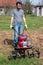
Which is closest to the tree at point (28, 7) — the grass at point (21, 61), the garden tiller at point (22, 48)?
the garden tiller at point (22, 48)

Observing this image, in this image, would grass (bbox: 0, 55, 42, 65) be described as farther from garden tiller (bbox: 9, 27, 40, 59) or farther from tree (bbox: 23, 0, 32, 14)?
tree (bbox: 23, 0, 32, 14)

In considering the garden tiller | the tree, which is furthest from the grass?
the tree

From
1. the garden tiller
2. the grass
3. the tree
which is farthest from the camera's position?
the tree

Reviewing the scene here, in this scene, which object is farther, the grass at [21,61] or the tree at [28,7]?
the tree at [28,7]

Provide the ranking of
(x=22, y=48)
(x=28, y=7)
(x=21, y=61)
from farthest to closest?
(x=28, y=7), (x=22, y=48), (x=21, y=61)

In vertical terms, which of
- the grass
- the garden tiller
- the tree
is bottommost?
the tree

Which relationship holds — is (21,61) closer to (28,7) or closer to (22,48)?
(22,48)

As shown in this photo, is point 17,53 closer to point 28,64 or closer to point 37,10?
point 28,64

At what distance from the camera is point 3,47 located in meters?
10.4

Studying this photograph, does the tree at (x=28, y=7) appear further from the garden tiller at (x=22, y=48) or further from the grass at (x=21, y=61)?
the grass at (x=21, y=61)

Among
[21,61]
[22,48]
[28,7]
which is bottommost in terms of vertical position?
[28,7]

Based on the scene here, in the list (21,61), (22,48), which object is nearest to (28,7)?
(22,48)

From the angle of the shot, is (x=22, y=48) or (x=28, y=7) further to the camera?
(x=28, y=7)

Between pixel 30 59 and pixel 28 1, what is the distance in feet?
148
